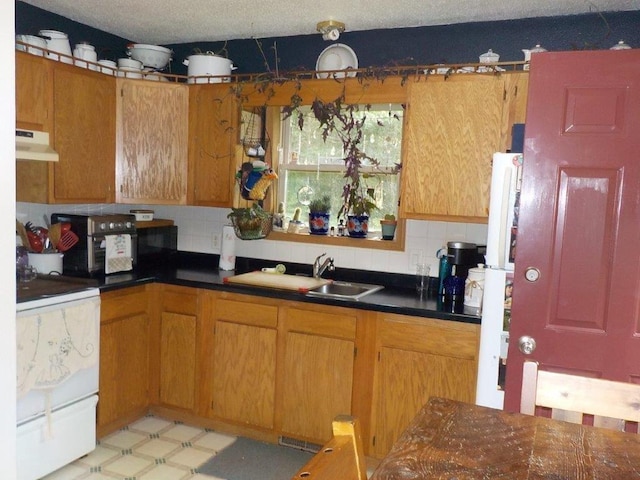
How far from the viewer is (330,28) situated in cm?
321

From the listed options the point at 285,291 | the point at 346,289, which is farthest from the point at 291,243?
the point at 285,291

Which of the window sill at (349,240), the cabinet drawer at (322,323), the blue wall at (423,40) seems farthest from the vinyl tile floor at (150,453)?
the blue wall at (423,40)

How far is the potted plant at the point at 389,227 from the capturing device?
133 inches

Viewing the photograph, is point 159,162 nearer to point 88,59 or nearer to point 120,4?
point 88,59

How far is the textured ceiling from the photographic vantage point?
2857 millimetres

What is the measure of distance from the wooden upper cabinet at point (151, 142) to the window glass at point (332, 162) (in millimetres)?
688

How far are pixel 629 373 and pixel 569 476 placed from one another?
1145mm

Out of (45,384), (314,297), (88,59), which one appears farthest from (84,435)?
(88,59)

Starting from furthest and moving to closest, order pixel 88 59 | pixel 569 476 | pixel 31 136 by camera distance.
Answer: pixel 88 59
pixel 31 136
pixel 569 476

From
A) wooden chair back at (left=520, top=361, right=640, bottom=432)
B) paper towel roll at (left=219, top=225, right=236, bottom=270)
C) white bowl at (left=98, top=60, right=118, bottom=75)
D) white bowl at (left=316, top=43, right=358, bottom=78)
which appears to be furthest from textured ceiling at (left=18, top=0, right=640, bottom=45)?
wooden chair back at (left=520, top=361, right=640, bottom=432)

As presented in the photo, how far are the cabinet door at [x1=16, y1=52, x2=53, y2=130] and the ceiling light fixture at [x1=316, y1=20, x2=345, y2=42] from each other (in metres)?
1.54

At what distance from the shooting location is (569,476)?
118cm

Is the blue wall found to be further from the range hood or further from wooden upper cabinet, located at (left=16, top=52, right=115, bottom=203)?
the range hood

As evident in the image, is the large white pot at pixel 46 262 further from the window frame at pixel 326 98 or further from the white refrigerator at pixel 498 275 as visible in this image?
the white refrigerator at pixel 498 275
